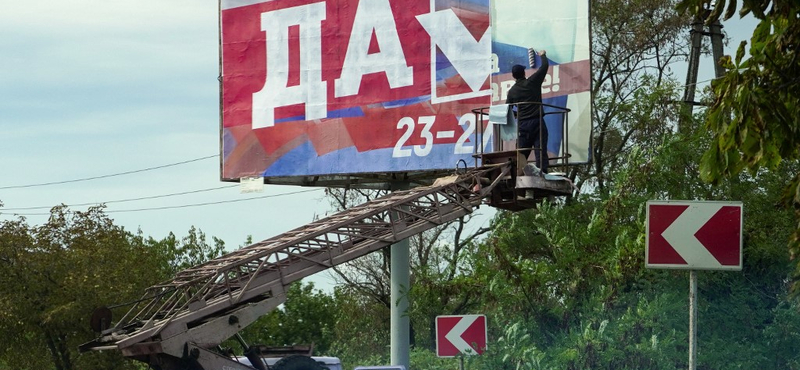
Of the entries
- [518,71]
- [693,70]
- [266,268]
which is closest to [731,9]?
[266,268]

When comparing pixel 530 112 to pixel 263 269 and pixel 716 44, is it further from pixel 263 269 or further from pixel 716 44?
pixel 716 44

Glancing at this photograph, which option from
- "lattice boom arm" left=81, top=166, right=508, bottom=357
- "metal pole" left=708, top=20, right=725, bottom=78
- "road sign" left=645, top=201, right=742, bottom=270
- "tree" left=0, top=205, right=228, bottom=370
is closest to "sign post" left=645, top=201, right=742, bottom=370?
"road sign" left=645, top=201, right=742, bottom=270

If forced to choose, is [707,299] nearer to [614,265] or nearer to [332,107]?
Result: [614,265]

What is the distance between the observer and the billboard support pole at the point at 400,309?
28688mm

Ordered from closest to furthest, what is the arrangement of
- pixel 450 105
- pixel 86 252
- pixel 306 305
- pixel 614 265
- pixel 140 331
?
pixel 140 331 < pixel 614 265 < pixel 450 105 < pixel 86 252 < pixel 306 305

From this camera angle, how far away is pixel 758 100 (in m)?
7.32

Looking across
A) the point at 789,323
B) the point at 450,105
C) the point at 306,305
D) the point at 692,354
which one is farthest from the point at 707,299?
the point at 306,305

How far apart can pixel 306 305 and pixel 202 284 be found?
40318 mm

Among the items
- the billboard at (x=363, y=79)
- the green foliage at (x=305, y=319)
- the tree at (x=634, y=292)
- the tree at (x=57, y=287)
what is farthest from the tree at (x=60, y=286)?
the green foliage at (x=305, y=319)

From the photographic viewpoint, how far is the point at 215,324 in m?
16.4

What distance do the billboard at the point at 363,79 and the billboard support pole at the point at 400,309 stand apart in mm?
3148

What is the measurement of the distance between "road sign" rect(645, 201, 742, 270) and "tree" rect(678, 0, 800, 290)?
332 centimetres

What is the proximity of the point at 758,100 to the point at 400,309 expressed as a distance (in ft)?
73.0

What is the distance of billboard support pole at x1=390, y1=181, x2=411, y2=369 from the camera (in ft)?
94.1
